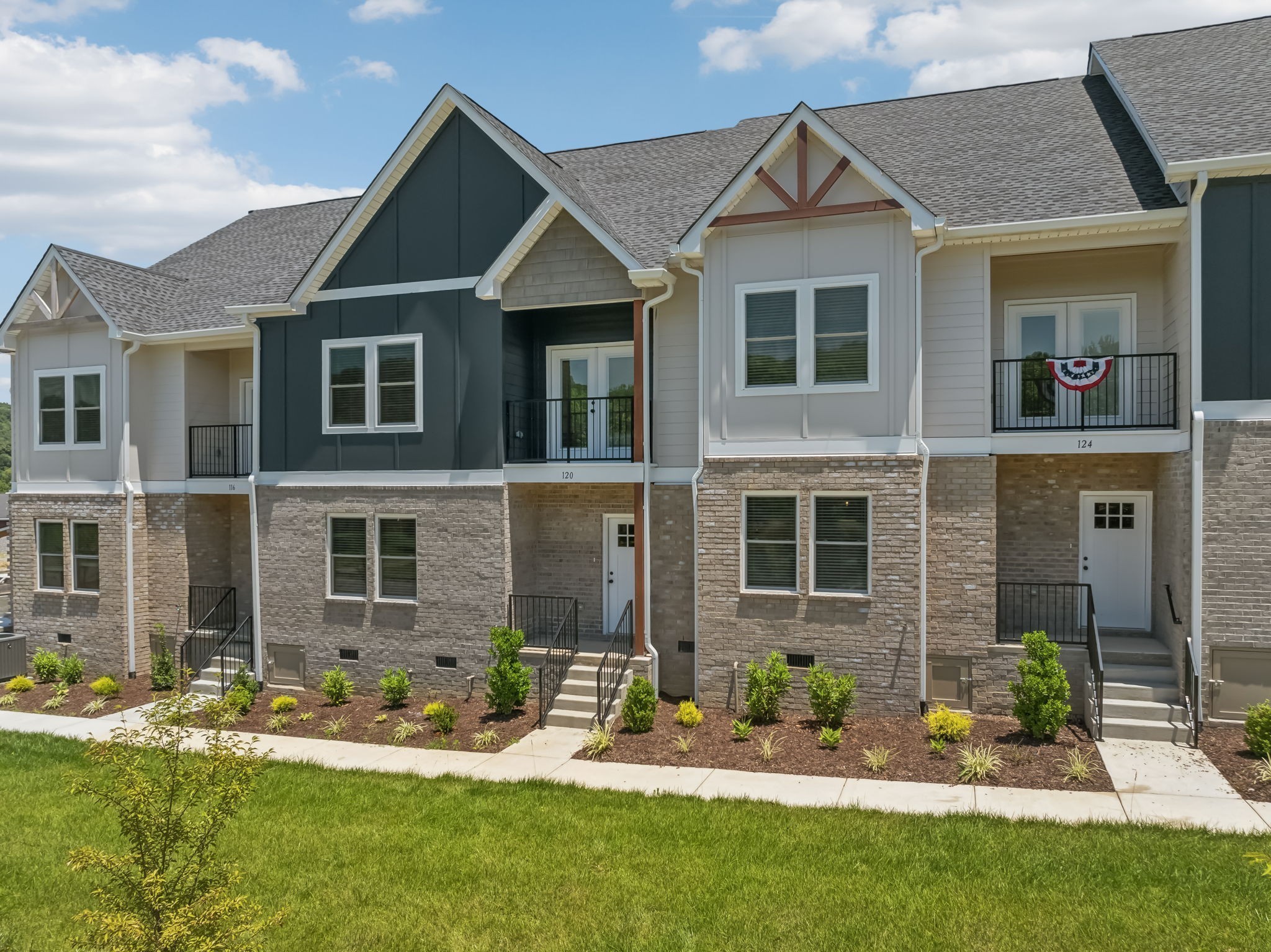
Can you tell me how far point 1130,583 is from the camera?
14.8m

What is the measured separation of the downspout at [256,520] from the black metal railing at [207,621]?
1580mm

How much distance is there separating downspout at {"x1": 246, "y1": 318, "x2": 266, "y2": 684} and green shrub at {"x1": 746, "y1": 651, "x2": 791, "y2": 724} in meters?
10.1

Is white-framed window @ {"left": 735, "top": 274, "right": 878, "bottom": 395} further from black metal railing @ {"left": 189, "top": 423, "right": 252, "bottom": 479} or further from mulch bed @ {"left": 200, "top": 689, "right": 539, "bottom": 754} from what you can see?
black metal railing @ {"left": 189, "top": 423, "right": 252, "bottom": 479}

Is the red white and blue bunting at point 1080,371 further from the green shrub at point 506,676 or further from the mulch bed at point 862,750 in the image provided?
the green shrub at point 506,676

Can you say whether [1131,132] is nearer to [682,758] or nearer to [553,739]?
[682,758]

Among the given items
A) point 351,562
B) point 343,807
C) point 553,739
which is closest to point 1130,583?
point 553,739

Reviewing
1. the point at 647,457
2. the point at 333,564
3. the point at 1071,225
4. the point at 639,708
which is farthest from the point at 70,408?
the point at 1071,225

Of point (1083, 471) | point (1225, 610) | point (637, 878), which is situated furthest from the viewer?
point (1083, 471)

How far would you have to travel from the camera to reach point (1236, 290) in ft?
40.0

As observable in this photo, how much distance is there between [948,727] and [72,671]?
17.9 metres

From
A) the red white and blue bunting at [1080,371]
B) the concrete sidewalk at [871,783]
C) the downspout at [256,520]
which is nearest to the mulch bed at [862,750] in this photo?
the concrete sidewalk at [871,783]

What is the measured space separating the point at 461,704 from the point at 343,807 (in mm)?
4892

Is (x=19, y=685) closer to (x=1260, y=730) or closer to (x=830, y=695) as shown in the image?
(x=830, y=695)

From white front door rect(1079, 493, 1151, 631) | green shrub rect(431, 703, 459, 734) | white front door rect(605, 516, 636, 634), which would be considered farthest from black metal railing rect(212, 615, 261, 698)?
white front door rect(1079, 493, 1151, 631)
